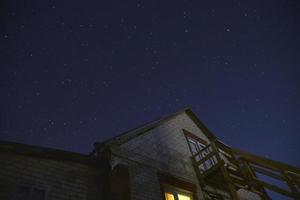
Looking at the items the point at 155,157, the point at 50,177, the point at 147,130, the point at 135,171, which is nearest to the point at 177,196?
the point at 155,157

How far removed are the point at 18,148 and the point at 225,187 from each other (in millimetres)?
9740

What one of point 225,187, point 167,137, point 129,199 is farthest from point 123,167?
point 225,187

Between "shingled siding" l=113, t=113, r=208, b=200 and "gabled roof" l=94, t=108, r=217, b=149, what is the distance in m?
0.17

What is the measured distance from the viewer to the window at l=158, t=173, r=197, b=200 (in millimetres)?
10012

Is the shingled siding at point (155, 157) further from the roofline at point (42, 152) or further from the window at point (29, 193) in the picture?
the window at point (29, 193)

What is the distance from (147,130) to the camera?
1180 cm

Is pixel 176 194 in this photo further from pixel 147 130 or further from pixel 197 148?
pixel 197 148

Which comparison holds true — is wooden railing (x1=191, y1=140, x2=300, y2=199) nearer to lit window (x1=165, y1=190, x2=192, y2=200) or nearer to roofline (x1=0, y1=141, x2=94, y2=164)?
lit window (x1=165, y1=190, x2=192, y2=200)

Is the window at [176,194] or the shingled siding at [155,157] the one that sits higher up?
the shingled siding at [155,157]

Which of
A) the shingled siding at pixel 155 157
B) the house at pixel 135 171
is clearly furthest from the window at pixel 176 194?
the shingled siding at pixel 155 157

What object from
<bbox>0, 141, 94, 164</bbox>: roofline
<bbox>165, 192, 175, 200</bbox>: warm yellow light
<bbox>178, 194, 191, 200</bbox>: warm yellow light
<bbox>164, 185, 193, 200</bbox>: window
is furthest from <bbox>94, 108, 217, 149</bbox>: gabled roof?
<bbox>178, 194, 191, 200</bbox>: warm yellow light

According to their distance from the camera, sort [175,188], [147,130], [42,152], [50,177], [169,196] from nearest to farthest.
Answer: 1. [50,177]
2. [42,152]
3. [169,196]
4. [175,188]
5. [147,130]

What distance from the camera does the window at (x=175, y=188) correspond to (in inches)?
394

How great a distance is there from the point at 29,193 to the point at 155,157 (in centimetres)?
528
